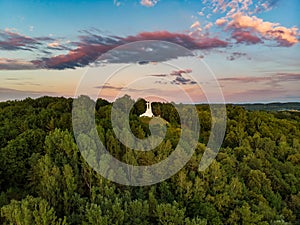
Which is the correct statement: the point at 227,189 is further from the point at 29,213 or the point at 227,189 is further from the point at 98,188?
the point at 29,213

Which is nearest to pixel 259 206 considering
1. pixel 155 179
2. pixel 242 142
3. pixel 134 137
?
pixel 155 179

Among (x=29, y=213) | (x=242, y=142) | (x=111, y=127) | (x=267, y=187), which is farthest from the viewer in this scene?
(x=242, y=142)

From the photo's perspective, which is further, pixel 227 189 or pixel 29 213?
pixel 227 189

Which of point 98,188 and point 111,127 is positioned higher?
point 111,127

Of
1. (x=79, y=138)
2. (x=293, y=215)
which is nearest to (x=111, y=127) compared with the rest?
(x=79, y=138)

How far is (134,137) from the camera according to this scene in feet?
115

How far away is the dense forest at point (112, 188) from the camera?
24984 millimetres

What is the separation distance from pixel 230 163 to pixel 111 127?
15077mm

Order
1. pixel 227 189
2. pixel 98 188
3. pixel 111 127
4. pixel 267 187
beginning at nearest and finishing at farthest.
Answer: pixel 98 188, pixel 227 189, pixel 111 127, pixel 267 187

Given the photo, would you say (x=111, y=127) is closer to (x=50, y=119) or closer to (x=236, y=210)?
(x=50, y=119)

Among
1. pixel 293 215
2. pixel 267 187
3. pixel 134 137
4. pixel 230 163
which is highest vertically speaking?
pixel 134 137

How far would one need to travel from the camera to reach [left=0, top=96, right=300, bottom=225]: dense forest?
82.0ft

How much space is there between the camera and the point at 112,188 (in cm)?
2709

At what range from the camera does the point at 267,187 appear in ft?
136
